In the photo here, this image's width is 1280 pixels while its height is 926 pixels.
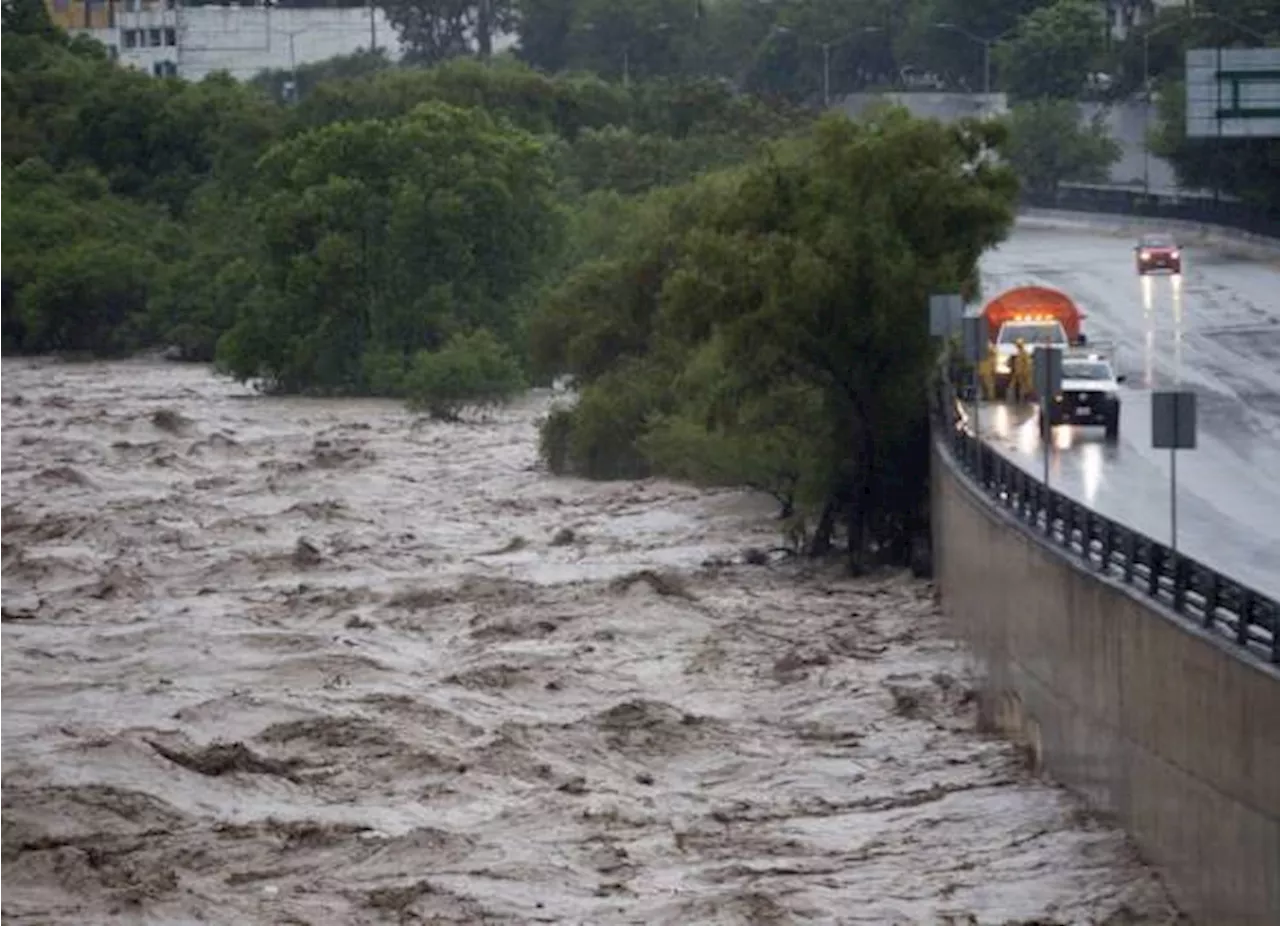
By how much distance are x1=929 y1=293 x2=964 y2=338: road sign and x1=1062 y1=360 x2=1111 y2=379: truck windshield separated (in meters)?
4.01

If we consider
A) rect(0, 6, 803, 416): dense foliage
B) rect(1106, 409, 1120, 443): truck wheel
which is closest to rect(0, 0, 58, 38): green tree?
rect(0, 6, 803, 416): dense foliage

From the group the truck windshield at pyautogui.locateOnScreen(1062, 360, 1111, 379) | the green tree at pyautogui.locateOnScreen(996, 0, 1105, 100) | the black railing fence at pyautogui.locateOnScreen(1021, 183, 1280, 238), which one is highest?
the green tree at pyautogui.locateOnScreen(996, 0, 1105, 100)

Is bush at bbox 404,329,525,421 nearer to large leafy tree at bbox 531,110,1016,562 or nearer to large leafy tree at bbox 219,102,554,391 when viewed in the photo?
large leafy tree at bbox 219,102,554,391

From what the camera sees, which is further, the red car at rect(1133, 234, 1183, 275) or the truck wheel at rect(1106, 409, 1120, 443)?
the red car at rect(1133, 234, 1183, 275)

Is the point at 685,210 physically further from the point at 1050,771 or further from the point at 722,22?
the point at 722,22

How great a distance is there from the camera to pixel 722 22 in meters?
186

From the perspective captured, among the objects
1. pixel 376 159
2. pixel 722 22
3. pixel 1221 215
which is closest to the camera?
pixel 376 159

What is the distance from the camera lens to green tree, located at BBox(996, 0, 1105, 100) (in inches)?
5763

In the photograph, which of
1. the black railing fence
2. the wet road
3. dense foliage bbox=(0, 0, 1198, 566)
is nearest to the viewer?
the wet road

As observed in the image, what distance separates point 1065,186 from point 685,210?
208 feet

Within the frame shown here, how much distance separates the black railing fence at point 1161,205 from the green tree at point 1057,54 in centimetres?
1649

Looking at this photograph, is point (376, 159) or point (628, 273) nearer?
point (628, 273)

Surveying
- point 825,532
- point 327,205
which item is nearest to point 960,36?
point 327,205

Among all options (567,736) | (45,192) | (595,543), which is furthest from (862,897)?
(45,192)
